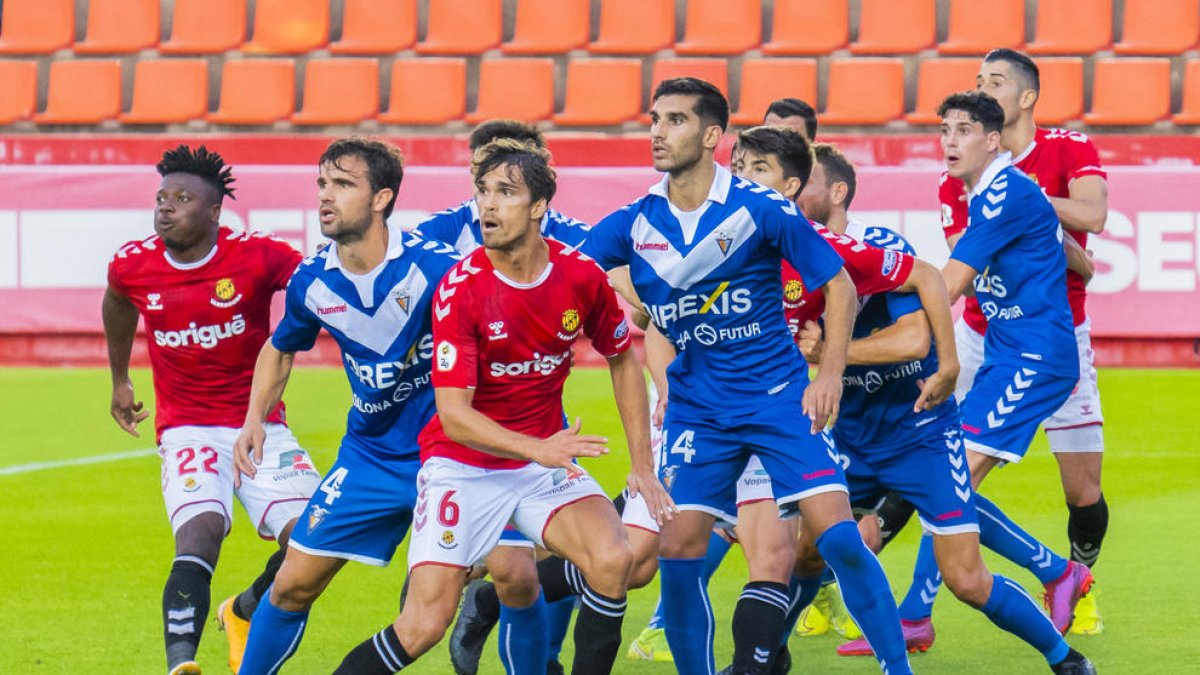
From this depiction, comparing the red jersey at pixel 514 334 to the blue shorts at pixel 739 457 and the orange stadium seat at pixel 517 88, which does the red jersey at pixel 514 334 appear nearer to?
the blue shorts at pixel 739 457

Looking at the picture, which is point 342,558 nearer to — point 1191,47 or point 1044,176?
point 1044,176

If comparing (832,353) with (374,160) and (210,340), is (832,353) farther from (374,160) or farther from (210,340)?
(210,340)

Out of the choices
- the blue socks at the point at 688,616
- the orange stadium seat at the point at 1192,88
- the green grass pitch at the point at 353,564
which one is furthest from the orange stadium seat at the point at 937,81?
the blue socks at the point at 688,616

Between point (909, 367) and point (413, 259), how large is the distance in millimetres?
1836

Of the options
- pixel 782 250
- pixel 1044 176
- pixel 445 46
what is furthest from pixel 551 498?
pixel 445 46

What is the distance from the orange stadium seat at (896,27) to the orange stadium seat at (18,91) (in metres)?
8.21

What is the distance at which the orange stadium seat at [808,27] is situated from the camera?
58.1 feet

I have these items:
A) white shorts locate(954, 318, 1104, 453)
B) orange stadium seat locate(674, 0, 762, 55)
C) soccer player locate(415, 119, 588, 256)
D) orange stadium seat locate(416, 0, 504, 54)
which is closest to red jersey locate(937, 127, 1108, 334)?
white shorts locate(954, 318, 1104, 453)

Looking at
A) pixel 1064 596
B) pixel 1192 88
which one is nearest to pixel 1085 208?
pixel 1064 596

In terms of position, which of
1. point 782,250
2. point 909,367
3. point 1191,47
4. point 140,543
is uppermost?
point 1191,47

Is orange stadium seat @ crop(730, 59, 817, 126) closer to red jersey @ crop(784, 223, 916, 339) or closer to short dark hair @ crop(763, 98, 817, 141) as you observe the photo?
short dark hair @ crop(763, 98, 817, 141)

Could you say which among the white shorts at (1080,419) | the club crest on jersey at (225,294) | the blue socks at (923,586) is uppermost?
the club crest on jersey at (225,294)

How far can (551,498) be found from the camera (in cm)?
586

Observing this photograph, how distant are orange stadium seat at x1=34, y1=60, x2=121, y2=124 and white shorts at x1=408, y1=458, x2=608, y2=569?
13708 millimetres
